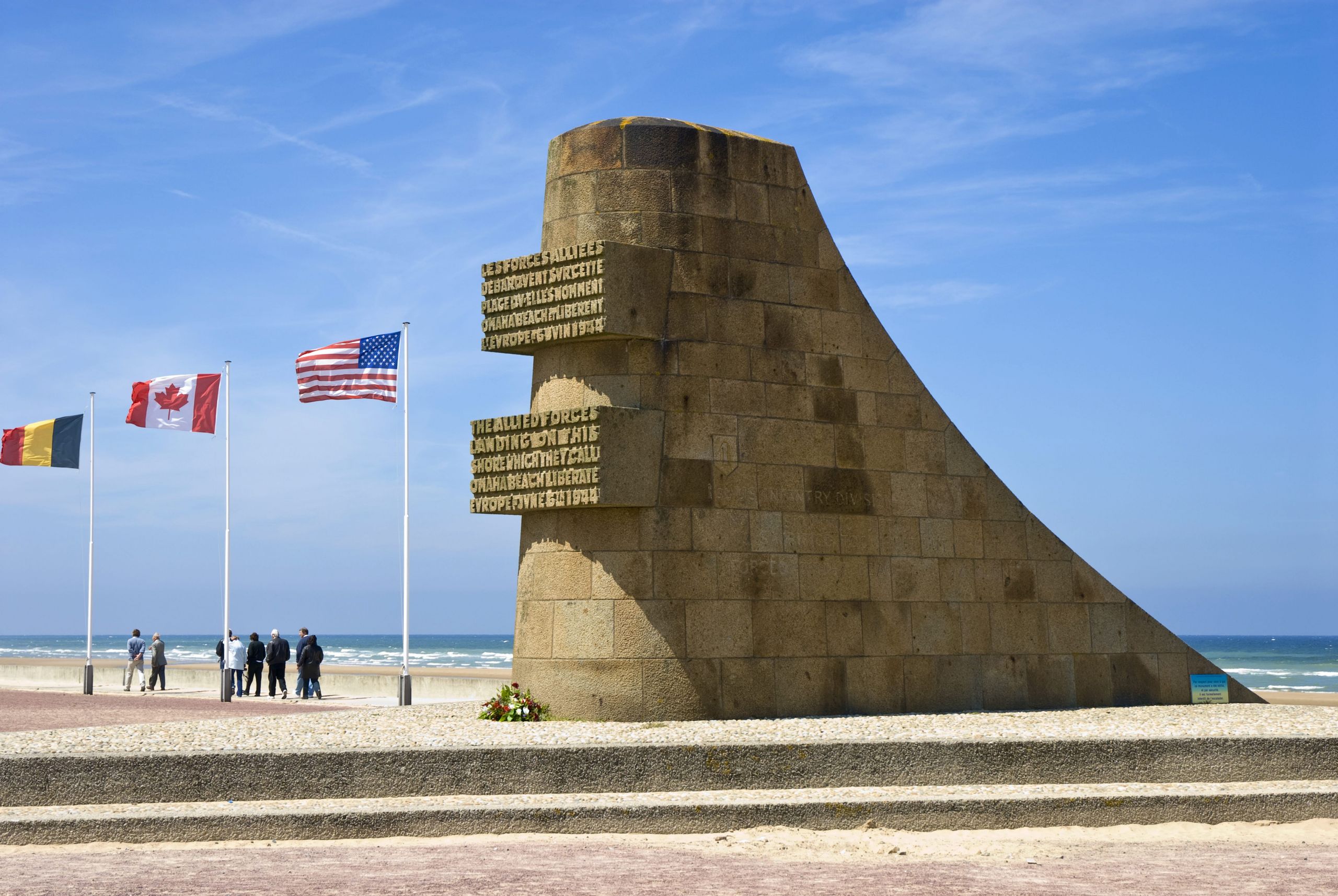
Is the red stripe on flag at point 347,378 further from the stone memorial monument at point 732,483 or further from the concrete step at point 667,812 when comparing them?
the concrete step at point 667,812

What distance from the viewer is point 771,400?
1349 cm

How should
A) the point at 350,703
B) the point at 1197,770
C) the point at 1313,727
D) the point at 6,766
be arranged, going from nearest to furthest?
the point at 6,766 → the point at 1197,770 → the point at 1313,727 → the point at 350,703

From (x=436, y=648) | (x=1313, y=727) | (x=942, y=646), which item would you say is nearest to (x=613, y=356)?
(x=942, y=646)

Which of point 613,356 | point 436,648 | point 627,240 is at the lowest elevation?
point 436,648

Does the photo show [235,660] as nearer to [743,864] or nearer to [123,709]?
[123,709]

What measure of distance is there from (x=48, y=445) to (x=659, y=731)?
23008mm

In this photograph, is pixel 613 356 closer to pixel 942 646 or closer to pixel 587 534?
pixel 587 534

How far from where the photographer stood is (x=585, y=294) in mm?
12914

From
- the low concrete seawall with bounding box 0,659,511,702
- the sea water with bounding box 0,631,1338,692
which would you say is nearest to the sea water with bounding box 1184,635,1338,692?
the sea water with bounding box 0,631,1338,692

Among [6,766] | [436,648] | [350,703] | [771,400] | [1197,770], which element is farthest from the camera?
[436,648]

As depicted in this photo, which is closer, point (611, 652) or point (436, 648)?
point (611, 652)

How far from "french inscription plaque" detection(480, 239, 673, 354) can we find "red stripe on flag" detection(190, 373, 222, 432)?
14.9 meters

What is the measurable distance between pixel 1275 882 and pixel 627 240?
26.0ft

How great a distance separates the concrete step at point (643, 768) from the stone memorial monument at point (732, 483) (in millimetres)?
1958
